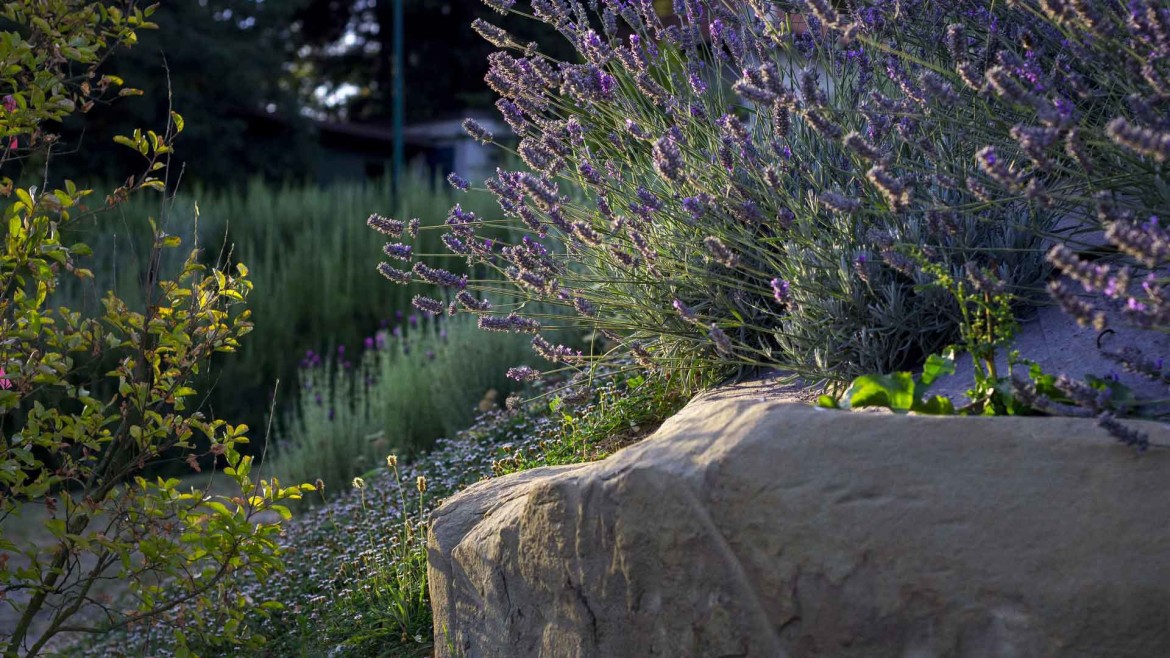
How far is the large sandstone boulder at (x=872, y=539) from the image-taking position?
5.97ft

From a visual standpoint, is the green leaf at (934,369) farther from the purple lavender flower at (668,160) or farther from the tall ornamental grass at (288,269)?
the tall ornamental grass at (288,269)

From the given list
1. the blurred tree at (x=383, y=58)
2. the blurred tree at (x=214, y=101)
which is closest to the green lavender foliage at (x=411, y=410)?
the blurred tree at (x=214, y=101)

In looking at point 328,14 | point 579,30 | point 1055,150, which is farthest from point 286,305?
point 328,14

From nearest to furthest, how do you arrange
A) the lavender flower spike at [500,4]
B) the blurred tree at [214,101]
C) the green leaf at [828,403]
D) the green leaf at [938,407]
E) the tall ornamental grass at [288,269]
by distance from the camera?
the green leaf at [938,407] → the green leaf at [828,403] → the lavender flower spike at [500,4] → the tall ornamental grass at [288,269] → the blurred tree at [214,101]

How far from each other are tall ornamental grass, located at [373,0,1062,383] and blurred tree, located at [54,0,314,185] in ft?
57.6

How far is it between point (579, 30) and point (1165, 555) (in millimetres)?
2283

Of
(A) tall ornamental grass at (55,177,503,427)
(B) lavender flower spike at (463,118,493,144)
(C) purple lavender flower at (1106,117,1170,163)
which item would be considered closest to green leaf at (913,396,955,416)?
(C) purple lavender flower at (1106,117,1170,163)

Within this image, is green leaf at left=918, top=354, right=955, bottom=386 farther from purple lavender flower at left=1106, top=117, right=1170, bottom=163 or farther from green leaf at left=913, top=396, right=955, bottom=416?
purple lavender flower at left=1106, top=117, right=1170, bottom=163

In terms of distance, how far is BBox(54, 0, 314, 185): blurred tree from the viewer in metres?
20.2

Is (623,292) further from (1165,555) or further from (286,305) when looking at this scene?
(286,305)

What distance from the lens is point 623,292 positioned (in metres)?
3.33

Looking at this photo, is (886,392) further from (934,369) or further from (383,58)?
(383,58)

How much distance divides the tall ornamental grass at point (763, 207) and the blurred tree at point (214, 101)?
1757cm

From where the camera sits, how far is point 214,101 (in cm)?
2228
